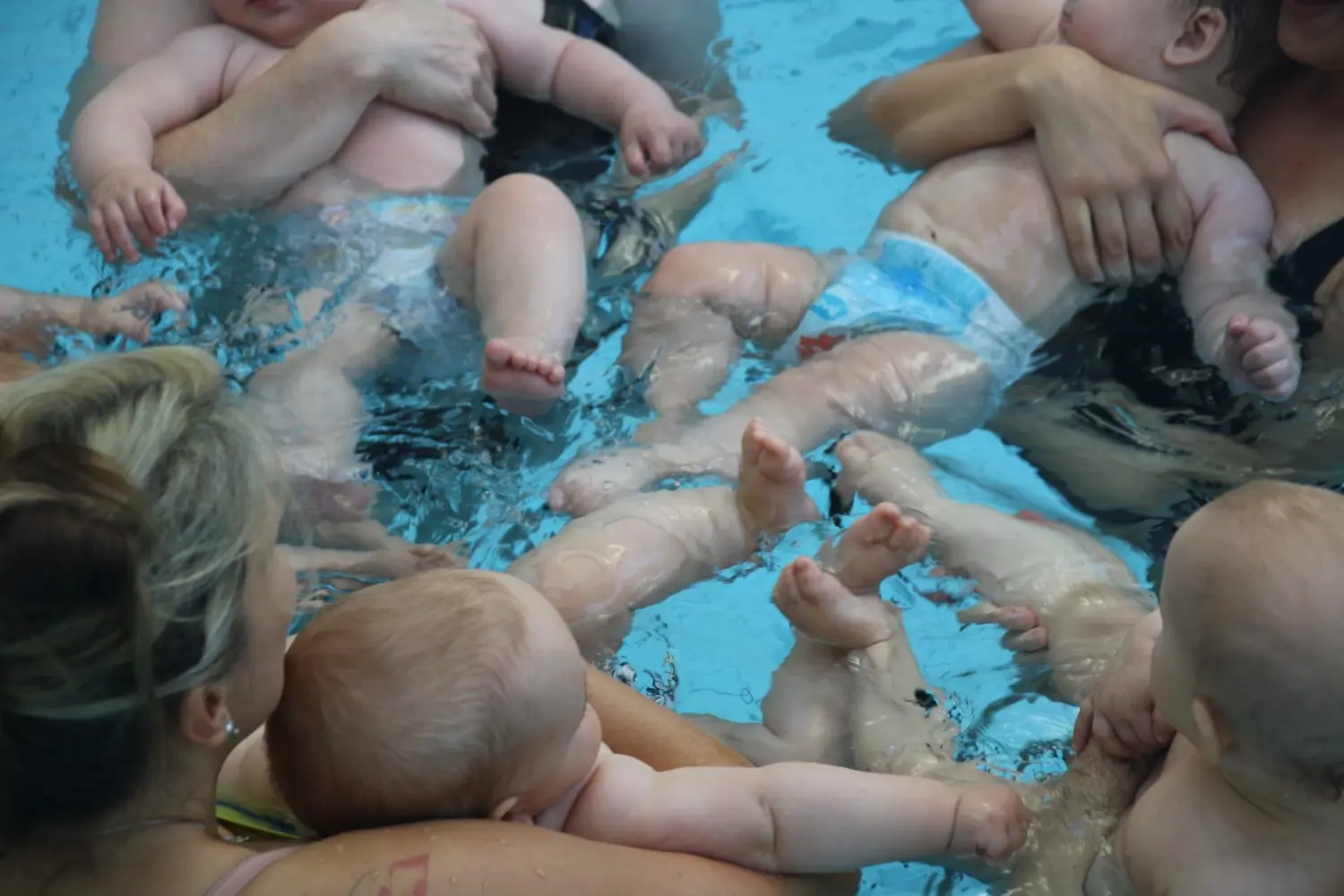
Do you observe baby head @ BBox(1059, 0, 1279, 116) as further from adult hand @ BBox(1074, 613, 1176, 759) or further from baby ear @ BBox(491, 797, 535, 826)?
baby ear @ BBox(491, 797, 535, 826)

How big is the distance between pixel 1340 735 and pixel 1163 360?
96 cm

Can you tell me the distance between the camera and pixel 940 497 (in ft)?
5.65

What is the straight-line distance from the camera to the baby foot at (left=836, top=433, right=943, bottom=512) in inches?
68.0

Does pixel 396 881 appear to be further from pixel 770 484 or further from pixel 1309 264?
pixel 1309 264

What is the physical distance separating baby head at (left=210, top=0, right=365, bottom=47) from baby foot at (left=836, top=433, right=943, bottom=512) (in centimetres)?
120

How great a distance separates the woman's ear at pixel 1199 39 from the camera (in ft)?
6.16

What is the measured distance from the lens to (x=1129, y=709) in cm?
122

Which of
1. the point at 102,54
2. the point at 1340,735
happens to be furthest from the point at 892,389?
the point at 102,54

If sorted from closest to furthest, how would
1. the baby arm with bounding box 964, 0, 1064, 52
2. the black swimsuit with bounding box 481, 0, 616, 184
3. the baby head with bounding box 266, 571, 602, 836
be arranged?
the baby head with bounding box 266, 571, 602, 836
the baby arm with bounding box 964, 0, 1064, 52
the black swimsuit with bounding box 481, 0, 616, 184

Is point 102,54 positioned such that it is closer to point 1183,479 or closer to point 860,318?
point 860,318

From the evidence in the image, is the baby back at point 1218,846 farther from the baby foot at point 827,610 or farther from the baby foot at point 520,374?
the baby foot at point 520,374

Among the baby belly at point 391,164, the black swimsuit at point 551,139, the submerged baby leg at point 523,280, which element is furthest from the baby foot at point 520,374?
the black swimsuit at point 551,139

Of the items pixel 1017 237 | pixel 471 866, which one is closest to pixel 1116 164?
pixel 1017 237

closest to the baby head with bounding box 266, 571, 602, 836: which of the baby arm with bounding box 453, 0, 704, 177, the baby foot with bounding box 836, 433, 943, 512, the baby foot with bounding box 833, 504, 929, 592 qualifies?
the baby foot with bounding box 833, 504, 929, 592
